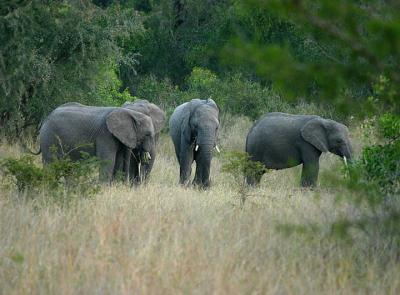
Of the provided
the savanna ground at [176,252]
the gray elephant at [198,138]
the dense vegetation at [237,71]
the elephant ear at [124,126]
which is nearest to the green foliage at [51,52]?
the dense vegetation at [237,71]

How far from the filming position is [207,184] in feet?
51.2

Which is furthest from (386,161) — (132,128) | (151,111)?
(151,111)

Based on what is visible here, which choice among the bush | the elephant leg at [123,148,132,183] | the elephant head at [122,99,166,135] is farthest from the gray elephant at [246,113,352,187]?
the bush

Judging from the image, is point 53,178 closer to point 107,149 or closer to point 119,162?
point 107,149

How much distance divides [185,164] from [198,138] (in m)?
0.56

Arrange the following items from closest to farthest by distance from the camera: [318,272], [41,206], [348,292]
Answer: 1. [348,292]
2. [318,272]
3. [41,206]

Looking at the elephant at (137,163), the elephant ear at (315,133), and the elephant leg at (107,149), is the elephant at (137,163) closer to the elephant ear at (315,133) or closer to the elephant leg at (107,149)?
the elephant leg at (107,149)

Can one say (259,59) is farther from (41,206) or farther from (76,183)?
(76,183)

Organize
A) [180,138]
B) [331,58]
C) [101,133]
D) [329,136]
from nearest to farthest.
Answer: [331,58], [101,133], [329,136], [180,138]

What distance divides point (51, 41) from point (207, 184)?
19.2 feet

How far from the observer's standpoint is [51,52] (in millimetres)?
→ 19594

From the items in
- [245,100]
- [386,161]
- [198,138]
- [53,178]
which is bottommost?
[245,100]

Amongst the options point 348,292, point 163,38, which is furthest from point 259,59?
point 163,38

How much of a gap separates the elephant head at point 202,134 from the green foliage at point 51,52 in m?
4.00
